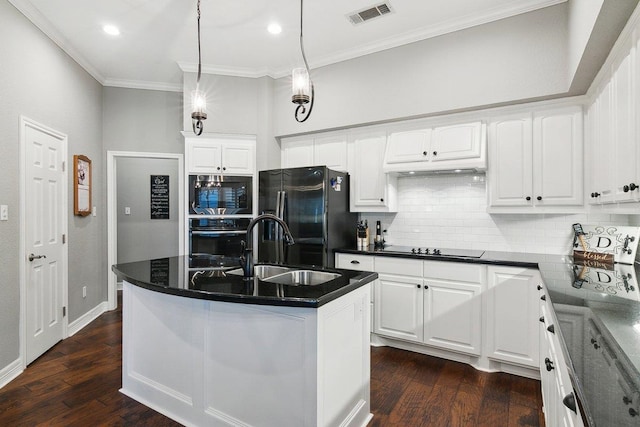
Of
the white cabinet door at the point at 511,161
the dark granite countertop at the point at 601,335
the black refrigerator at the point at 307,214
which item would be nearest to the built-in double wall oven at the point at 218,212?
the black refrigerator at the point at 307,214

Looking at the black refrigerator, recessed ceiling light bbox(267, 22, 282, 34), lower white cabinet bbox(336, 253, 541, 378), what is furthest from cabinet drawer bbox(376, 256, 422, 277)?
recessed ceiling light bbox(267, 22, 282, 34)

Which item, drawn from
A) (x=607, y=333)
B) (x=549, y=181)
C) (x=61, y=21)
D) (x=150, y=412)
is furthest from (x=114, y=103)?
(x=607, y=333)

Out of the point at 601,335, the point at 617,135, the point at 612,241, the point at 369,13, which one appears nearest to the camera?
the point at 601,335

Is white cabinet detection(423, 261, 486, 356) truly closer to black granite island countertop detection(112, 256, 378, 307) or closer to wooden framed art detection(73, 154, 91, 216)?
black granite island countertop detection(112, 256, 378, 307)

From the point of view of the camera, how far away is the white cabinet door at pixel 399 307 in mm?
3217

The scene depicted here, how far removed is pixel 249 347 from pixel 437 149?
2.46 meters

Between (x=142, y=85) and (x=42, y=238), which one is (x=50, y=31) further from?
(x=42, y=238)

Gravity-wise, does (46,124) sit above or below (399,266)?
above

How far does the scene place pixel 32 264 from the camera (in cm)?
312

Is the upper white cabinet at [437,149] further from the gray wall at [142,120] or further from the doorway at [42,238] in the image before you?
the doorway at [42,238]

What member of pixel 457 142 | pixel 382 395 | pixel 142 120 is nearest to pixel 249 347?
pixel 382 395

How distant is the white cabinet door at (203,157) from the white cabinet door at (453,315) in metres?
2.68

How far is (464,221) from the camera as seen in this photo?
11.6ft

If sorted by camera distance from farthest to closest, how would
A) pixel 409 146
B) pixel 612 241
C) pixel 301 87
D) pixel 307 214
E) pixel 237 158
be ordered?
1. pixel 237 158
2. pixel 307 214
3. pixel 409 146
4. pixel 612 241
5. pixel 301 87
